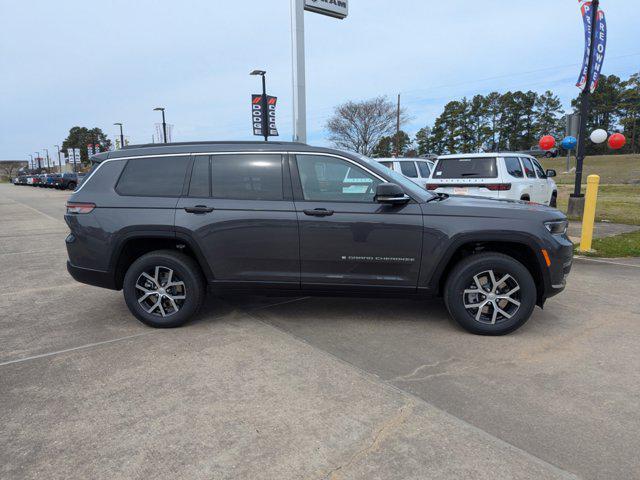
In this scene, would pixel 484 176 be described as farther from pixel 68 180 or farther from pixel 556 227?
pixel 68 180

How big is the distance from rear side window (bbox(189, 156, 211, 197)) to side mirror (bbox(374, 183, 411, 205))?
5.46 feet

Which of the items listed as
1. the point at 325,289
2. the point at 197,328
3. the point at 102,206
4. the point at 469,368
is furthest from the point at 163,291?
the point at 469,368

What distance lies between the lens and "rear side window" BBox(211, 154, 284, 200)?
4.27m

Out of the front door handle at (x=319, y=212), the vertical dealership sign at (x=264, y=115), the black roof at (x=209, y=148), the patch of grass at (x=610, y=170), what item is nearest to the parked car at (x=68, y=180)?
the vertical dealership sign at (x=264, y=115)

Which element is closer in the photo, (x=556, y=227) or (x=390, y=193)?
(x=390, y=193)

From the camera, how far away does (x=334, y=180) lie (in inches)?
168

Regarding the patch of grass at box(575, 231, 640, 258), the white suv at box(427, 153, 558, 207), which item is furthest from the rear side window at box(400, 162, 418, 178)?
the patch of grass at box(575, 231, 640, 258)

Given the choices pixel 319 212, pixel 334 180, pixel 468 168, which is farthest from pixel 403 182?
pixel 468 168

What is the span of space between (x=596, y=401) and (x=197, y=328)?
3405mm

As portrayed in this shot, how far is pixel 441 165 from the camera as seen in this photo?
990cm

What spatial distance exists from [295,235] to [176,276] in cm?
128

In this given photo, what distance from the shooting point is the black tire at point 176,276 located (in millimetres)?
4312

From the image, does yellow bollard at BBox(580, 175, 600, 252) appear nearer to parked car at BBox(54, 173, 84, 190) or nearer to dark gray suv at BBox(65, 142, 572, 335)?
dark gray suv at BBox(65, 142, 572, 335)

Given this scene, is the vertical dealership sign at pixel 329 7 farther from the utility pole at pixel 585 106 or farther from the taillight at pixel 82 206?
the taillight at pixel 82 206
